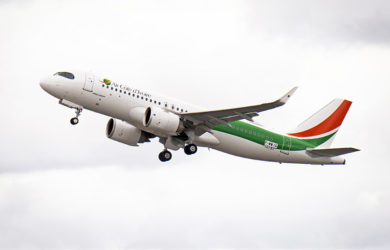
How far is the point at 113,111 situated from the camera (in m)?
59.1

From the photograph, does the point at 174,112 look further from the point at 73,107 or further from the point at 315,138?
the point at 315,138

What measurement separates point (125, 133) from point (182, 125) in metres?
6.40

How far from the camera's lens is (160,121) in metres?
59.0

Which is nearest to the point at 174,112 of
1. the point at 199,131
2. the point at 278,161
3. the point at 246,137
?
the point at 199,131

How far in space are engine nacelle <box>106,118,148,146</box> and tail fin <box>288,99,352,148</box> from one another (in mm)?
12817

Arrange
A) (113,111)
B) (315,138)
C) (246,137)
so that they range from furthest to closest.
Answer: (315,138), (246,137), (113,111)

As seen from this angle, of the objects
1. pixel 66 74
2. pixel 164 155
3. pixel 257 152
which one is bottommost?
pixel 164 155

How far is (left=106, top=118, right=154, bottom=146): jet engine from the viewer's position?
213ft

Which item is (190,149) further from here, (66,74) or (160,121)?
(66,74)

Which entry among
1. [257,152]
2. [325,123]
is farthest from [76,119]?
[325,123]

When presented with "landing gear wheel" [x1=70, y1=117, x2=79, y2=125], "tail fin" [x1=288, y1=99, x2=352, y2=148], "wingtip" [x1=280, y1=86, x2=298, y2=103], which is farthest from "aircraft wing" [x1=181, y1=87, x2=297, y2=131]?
"tail fin" [x1=288, y1=99, x2=352, y2=148]

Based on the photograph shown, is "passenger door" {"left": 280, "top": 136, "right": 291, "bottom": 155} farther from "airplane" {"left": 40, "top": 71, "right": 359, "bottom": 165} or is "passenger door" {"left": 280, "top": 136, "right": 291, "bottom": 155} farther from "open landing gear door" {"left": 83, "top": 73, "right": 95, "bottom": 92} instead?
"open landing gear door" {"left": 83, "top": 73, "right": 95, "bottom": 92}

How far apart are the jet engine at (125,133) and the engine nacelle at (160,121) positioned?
5372 millimetres

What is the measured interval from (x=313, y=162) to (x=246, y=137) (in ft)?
22.8
